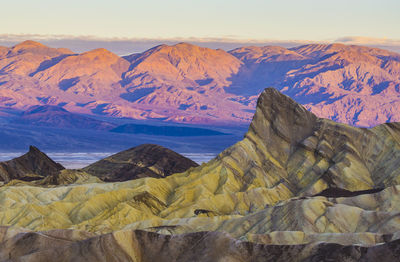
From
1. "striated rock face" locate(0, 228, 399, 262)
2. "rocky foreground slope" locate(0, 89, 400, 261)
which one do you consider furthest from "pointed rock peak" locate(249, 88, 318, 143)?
"striated rock face" locate(0, 228, 399, 262)

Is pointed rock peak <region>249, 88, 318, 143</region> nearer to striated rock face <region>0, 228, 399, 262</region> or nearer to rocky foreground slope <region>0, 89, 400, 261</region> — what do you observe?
→ rocky foreground slope <region>0, 89, 400, 261</region>

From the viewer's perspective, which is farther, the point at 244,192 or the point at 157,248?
the point at 244,192

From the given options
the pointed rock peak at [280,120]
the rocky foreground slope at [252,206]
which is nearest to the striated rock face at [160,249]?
the rocky foreground slope at [252,206]

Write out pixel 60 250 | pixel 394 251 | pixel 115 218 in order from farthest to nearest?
pixel 115 218 → pixel 60 250 → pixel 394 251

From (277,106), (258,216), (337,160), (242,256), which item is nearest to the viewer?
(242,256)

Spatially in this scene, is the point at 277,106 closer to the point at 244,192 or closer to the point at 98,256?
the point at 244,192

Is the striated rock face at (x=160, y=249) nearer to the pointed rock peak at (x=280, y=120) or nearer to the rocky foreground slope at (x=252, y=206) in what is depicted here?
the rocky foreground slope at (x=252, y=206)

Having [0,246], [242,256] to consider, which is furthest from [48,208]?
[242,256]
